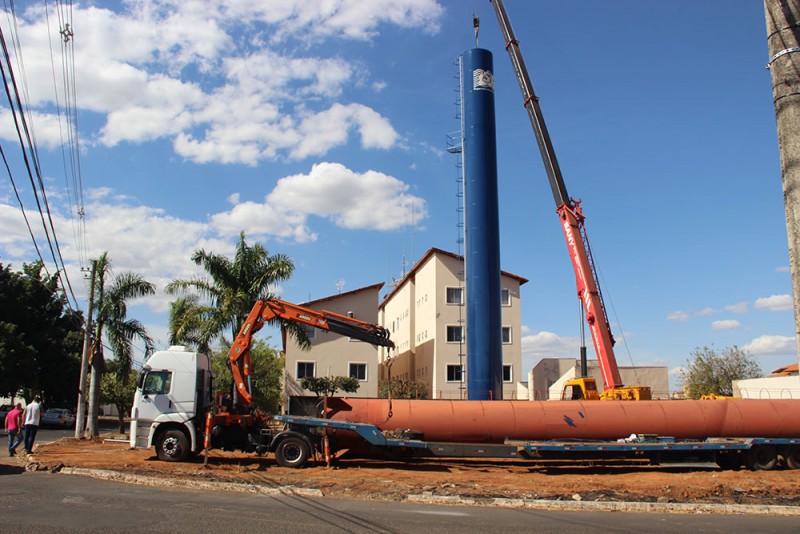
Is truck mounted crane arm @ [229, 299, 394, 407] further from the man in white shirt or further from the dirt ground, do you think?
the man in white shirt

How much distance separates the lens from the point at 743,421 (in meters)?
19.2

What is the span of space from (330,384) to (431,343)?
12255 mm

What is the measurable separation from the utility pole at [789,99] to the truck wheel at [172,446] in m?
16.3

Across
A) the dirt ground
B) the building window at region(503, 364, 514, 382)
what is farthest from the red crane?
the building window at region(503, 364, 514, 382)

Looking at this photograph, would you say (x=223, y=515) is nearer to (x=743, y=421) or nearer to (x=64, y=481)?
(x=64, y=481)

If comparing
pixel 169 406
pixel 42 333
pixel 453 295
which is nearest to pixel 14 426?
pixel 169 406

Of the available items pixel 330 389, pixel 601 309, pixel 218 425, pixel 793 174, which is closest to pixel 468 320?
pixel 330 389

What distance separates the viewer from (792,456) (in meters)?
18.2

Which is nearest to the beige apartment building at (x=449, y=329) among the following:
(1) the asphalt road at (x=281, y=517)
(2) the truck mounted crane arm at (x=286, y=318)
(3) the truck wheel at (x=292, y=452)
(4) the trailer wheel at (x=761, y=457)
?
(2) the truck mounted crane arm at (x=286, y=318)

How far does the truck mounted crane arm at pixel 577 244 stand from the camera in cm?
2234

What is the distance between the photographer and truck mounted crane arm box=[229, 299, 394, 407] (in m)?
19.4

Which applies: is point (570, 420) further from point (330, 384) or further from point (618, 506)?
point (330, 384)

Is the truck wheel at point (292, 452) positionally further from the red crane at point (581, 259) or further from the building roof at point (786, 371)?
the building roof at point (786, 371)

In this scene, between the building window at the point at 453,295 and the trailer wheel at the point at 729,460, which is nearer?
the trailer wheel at the point at 729,460
